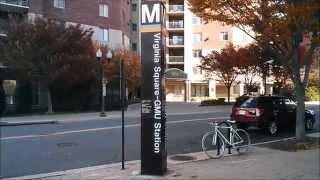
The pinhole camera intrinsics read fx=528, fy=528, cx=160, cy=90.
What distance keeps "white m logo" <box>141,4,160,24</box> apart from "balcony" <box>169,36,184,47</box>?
7065 centimetres

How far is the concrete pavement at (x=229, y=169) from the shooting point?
34.9 feet

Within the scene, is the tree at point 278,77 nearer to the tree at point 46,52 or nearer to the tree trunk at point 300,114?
the tree at point 46,52

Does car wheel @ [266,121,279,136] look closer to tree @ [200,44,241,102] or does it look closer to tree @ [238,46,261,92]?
tree @ [238,46,261,92]

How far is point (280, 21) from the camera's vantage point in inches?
573

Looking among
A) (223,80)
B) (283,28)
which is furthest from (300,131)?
(223,80)

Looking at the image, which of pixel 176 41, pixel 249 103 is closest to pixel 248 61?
pixel 249 103

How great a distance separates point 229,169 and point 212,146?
3.12m

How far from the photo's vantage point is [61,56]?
36.2 m

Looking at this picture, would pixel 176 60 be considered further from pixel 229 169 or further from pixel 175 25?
pixel 229 169

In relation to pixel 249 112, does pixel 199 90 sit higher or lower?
higher

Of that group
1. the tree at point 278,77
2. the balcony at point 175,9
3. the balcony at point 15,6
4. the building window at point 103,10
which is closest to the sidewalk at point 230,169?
the tree at point 278,77

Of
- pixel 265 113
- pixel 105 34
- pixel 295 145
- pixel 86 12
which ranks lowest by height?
pixel 295 145

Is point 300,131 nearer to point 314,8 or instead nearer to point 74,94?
point 314,8

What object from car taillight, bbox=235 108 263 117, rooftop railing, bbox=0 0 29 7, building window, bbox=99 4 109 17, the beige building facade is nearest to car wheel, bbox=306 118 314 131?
car taillight, bbox=235 108 263 117
